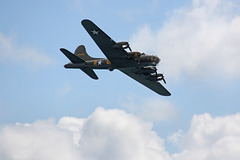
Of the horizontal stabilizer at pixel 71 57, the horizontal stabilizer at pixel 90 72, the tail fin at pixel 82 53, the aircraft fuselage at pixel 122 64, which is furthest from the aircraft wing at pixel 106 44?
the tail fin at pixel 82 53

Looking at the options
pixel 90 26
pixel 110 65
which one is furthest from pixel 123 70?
pixel 90 26

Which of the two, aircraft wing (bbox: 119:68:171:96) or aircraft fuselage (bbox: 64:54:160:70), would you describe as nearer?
aircraft fuselage (bbox: 64:54:160:70)

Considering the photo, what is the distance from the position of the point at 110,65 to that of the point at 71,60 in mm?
5766

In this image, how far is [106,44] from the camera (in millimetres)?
38312

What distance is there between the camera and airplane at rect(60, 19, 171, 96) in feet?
124

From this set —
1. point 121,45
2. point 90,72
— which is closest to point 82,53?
point 90,72

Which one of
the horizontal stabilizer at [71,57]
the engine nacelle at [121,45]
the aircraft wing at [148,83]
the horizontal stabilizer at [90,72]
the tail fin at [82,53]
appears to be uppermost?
the tail fin at [82,53]

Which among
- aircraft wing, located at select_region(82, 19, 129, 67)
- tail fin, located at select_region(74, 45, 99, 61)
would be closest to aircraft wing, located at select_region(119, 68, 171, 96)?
aircraft wing, located at select_region(82, 19, 129, 67)

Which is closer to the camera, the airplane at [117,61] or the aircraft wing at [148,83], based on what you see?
the airplane at [117,61]

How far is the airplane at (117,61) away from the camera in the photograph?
124 feet

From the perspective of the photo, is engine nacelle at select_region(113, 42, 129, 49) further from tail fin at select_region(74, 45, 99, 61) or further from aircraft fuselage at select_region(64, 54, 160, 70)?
tail fin at select_region(74, 45, 99, 61)

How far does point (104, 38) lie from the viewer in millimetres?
37594

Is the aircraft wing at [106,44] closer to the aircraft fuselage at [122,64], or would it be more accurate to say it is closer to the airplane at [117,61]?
the airplane at [117,61]

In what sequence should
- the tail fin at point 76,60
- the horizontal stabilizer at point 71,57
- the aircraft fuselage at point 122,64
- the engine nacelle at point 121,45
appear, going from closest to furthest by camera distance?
the engine nacelle at point 121,45
the aircraft fuselage at point 122,64
the horizontal stabilizer at point 71,57
the tail fin at point 76,60
